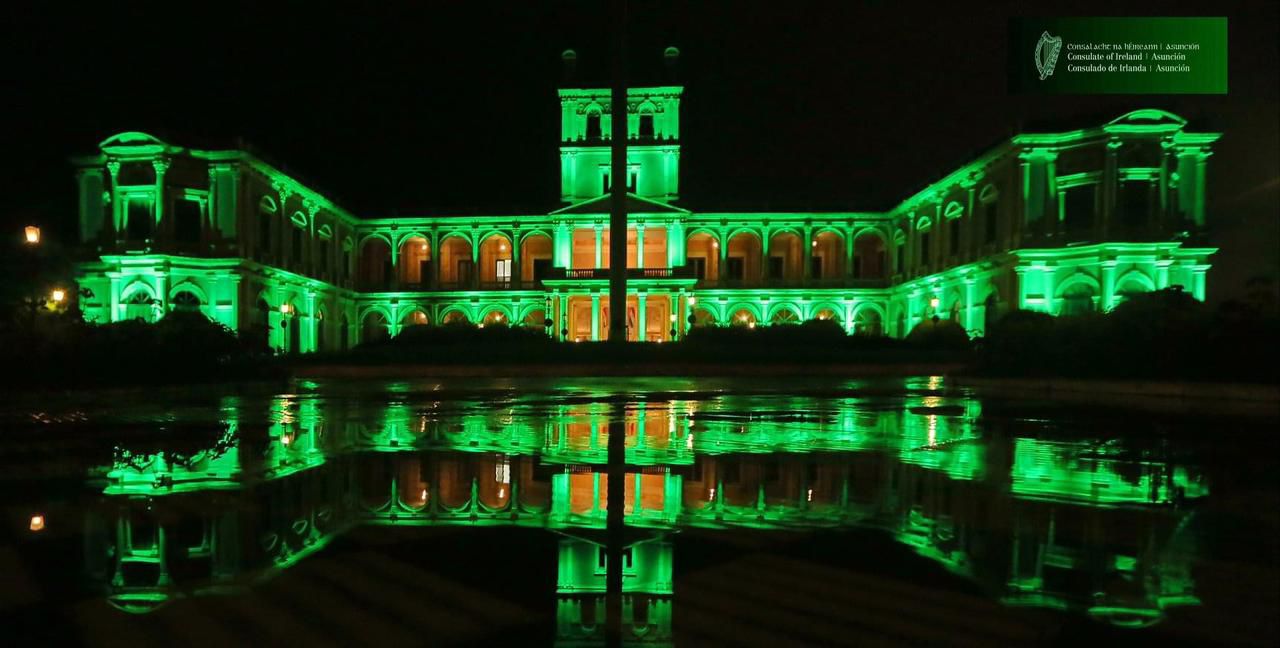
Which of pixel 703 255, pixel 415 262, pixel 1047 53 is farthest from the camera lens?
pixel 415 262

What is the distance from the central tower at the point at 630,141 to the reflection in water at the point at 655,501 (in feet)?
157

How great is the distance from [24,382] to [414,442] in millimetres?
8996

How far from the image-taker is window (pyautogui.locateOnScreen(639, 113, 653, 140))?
2127 inches

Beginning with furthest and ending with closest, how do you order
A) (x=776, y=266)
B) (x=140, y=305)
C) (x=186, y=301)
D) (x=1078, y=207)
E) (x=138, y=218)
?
(x=776, y=266) < (x=186, y=301) < (x=138, y=218) < (x=140, y=305) < (x=1078, y=207)

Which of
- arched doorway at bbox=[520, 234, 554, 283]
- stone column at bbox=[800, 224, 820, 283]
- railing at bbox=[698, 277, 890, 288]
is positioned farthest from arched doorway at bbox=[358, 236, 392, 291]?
stone column at bbox=[800, 224, 820, 283]

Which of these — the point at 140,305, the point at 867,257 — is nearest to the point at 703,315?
the point at 867,257

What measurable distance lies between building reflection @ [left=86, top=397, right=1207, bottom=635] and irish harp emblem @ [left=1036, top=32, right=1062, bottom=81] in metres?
26.7

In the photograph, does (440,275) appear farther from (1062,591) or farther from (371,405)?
(1062,591)

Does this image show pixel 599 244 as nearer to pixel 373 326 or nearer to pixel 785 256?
pixel 785 256

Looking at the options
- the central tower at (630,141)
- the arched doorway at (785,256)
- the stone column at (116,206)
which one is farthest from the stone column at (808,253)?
the stone column at (116,206)

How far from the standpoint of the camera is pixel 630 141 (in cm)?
5359

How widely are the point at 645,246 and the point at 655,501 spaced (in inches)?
1982

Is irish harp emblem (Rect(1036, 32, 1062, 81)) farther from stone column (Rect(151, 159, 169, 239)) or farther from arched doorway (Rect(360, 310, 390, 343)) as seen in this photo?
arched doorway (Rect(360, 310, 390, 343))

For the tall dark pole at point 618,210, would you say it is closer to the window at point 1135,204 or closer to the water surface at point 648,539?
the water surface at point 648,539
